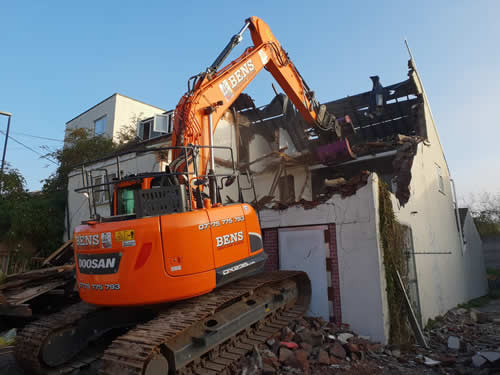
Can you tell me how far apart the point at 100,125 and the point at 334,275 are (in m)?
20.0

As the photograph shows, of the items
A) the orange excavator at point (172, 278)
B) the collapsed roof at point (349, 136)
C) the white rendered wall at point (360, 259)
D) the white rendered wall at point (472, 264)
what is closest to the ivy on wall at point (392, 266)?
the white rendered wall at point (360, 259)

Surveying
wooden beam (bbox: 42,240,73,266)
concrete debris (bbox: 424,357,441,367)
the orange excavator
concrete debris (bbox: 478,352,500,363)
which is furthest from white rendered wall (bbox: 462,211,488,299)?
wooden beam (bbox: 42,240,73,266)

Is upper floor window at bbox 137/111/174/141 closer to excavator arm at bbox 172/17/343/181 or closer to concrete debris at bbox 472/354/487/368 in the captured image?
excavator arm at bbox 172/17/343/181

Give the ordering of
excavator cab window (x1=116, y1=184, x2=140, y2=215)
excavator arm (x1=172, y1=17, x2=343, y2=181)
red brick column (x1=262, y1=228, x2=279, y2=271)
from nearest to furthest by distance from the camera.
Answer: excavator cab window (x1=116, y1=184, x2=140, y2=215), excavator arm (x1=172, y1=17, x2=343, y2=181), red brick column (x1=262, y1=228, x2=279, y2=271)

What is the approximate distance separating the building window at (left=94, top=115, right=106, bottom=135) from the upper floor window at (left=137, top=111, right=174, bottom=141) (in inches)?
285

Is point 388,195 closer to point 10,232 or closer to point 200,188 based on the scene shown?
point 200,188

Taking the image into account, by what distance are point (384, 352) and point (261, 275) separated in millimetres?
2557

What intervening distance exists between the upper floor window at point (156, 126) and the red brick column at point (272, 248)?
28.1ft

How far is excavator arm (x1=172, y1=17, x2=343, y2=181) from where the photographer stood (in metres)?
5.79

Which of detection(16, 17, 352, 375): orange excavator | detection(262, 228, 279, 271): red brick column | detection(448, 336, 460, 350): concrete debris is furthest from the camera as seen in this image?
detection(262, 228, 279, 271): red brick column

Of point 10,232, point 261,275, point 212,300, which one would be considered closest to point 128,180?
point 212,300

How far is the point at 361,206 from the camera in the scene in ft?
23.6

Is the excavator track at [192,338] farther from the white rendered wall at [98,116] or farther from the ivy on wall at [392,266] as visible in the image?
the white rendered wall at [98,116]

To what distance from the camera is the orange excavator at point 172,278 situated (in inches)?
167
